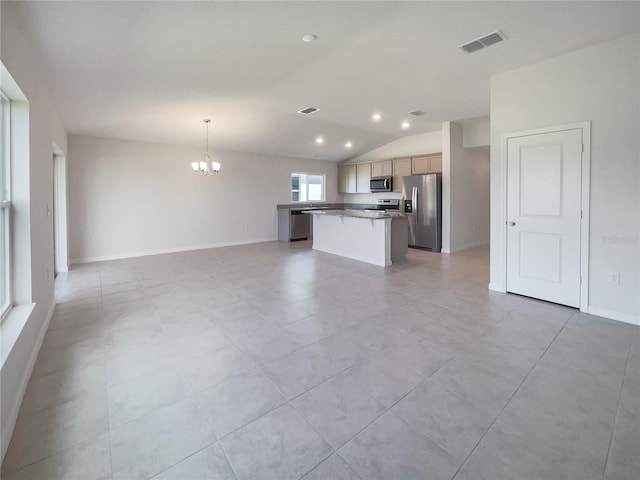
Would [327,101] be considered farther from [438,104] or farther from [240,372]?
[240,372]

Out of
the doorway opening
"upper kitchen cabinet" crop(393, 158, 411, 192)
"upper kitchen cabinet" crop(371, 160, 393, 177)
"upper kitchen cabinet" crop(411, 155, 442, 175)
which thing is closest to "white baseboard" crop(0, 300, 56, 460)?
the doorway opening

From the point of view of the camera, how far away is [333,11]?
2566 mm

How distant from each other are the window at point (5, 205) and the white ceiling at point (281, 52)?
2.49ft

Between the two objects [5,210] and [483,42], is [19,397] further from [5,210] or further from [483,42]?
[483,42]

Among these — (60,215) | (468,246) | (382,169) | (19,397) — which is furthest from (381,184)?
(19,397)

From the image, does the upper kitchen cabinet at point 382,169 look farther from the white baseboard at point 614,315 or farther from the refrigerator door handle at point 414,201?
the white baseboard at point 614,315

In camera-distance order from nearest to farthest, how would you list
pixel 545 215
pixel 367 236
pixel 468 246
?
pixel 545 215, pixel 367 236, pixel 468 246

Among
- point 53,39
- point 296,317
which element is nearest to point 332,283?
point 296,317

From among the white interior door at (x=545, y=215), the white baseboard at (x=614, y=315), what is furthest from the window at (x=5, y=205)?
the white baseboard at (x=614, y=315)

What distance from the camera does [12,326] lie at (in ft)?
6.77

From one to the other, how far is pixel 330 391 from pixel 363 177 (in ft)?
25.2

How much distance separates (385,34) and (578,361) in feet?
10.6

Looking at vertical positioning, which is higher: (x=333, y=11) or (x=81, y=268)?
(x=333, y=11)

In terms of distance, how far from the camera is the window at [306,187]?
937cm
